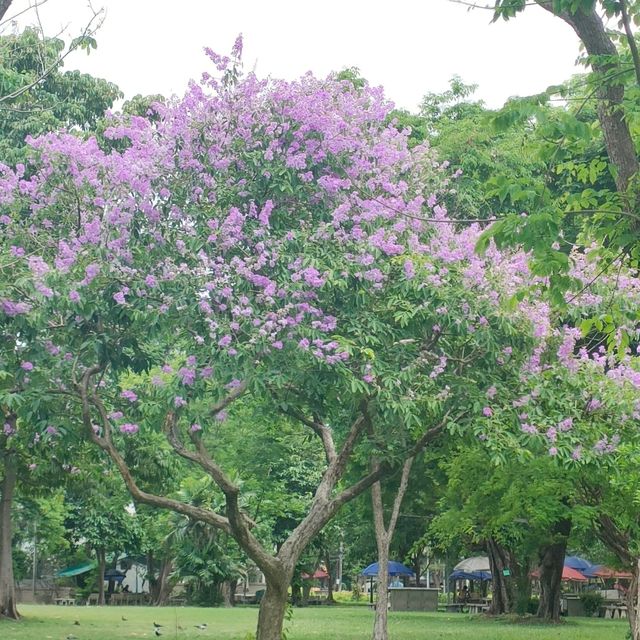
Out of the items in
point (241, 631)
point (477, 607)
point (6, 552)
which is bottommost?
point (477, 607)

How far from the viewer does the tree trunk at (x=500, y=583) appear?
36.1m

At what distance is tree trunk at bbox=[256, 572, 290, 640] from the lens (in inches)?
533

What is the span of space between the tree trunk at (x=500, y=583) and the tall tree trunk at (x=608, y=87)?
1230 inches

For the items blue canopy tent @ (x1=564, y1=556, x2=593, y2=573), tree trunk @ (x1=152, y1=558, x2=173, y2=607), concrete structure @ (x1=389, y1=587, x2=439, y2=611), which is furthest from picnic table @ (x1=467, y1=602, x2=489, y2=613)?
→ tree trunk @ (x1=152, y1=558, x2=173, y2=607)

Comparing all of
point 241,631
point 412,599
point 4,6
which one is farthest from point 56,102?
point 412,599

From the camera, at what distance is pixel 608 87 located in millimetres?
6008

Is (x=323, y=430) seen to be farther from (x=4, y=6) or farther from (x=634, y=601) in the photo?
(x=4, y=6)

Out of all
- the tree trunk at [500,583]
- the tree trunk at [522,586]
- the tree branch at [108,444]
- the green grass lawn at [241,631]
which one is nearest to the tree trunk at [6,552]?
the green grass lawn at [241,631]

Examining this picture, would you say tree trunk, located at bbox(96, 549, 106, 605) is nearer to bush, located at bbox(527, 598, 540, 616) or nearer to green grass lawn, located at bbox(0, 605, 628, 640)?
green grass lawn, located at bbox(0, 605, 628, 640)

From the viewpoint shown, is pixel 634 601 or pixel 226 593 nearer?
pixel 634 601

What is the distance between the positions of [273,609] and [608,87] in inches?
378

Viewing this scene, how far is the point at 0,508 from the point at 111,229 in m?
15.0

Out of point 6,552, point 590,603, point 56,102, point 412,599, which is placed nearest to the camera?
point 56,102

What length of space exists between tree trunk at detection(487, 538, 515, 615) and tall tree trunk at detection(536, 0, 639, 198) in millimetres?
31240
